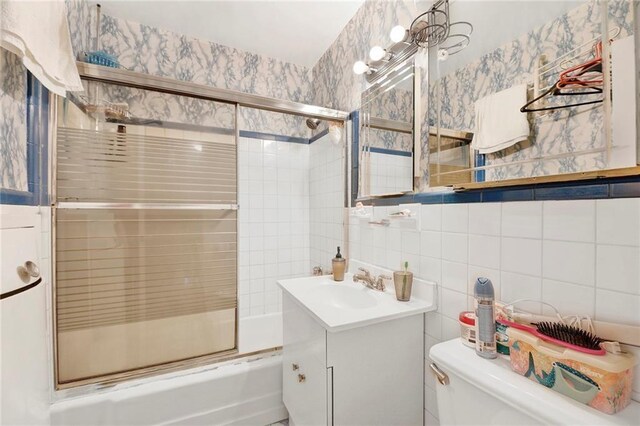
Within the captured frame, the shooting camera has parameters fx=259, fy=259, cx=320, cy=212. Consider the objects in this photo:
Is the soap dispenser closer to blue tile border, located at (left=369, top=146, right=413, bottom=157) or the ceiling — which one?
blue tile border, located at (left=369, top=146, right=413, bottom=157)

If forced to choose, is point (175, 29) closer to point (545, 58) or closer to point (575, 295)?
point (545, 58)

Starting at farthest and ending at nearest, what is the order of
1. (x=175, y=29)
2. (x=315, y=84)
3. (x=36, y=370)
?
(x=315, y=84)
(x=175, y=29)
(x=36, y=370)

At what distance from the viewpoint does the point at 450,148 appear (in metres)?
1.08

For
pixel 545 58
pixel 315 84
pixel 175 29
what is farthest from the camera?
pixel 315 84

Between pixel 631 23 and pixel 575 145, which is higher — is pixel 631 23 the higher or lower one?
the higher one

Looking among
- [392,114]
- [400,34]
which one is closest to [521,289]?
[392,114]

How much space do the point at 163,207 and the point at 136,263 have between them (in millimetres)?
383

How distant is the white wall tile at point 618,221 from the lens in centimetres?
60

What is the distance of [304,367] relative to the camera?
1.14 metres

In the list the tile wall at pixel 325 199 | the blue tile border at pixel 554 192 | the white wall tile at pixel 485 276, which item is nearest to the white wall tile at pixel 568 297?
the white wall tile at pixel 485 276

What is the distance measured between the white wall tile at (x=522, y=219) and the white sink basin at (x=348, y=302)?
16.4 inches

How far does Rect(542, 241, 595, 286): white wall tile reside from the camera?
677 mm

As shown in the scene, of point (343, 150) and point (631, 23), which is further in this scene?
point (343, 150)

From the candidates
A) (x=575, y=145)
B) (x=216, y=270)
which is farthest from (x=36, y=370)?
(x=575, y=145)
